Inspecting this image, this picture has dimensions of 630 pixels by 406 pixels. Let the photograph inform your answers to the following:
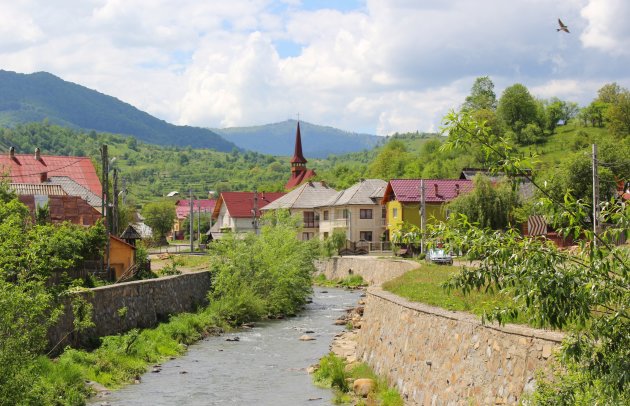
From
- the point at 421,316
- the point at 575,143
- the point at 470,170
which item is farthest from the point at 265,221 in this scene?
the point at 575,143

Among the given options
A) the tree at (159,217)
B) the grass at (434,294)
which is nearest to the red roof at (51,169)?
the grass at (434,294)

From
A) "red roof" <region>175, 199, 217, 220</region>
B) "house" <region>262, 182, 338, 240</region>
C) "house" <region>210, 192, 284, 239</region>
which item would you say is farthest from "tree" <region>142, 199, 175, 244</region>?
"house" <region>262, 182, 338, 240</region>

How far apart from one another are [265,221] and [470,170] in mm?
28139

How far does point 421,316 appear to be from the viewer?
19125 mm

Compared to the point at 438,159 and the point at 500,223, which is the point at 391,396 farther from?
the point at 438,159

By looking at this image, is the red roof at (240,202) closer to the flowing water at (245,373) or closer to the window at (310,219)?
the window at (310,219)

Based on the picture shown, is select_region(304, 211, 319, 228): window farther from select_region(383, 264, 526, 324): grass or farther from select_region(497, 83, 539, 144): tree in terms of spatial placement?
select_region(383, 264, 526, 324): grass

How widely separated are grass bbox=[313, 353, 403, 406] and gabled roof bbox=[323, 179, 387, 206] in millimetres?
56290

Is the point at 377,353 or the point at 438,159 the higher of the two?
the point at 438,159

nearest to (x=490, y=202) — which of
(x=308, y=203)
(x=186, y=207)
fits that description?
(x=308, y=203)

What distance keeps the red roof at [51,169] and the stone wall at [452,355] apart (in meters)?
47.4

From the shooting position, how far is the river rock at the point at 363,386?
2044cm

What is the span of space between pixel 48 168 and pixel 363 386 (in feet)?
178

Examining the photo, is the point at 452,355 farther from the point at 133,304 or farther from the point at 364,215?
the point at 364,215
